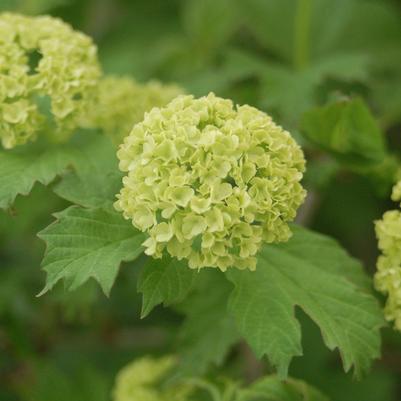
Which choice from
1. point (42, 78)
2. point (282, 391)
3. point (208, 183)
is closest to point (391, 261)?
point (282, 391)

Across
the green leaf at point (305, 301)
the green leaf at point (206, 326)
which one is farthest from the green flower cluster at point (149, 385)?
the green leaf at point (305, 301)

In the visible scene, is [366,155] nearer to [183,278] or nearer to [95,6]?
[183,278]

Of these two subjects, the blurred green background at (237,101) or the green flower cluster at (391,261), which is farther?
the blurred green background at (237,101)

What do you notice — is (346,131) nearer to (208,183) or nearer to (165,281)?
(208,183)

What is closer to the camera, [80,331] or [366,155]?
[366,155]

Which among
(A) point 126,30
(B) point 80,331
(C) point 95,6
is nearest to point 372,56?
(A) point 126,30

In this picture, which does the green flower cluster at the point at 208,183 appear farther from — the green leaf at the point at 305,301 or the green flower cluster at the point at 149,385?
the green flower cluster at the point at 149,385
